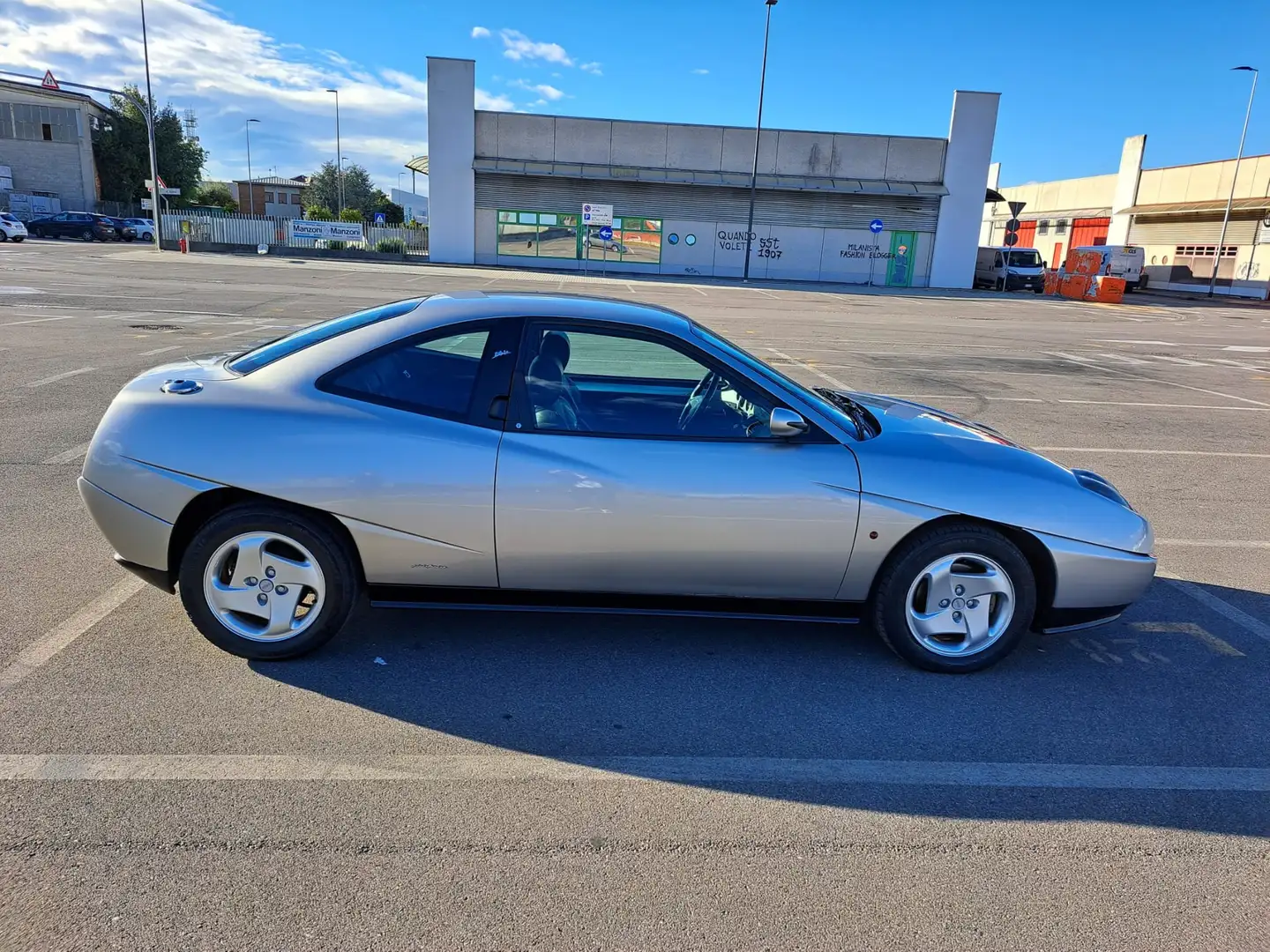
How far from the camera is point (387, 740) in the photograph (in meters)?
3.13

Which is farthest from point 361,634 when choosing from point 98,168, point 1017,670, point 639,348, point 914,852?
point 98,168

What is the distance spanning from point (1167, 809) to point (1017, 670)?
99 cm

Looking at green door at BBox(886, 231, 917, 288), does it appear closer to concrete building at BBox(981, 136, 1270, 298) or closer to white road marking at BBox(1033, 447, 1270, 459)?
concrete building at BBox(981, 136, 1270, 298)

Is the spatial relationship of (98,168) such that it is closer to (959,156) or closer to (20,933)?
(959,156)

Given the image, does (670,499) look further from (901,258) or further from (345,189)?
(345,189)

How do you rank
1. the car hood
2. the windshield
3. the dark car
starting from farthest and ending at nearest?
the dark car → the windshield → the car hood

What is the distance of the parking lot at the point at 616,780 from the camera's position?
2.36 m

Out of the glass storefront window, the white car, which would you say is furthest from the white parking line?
the white car

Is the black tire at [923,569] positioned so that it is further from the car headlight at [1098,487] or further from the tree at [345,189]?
the tree at [345,189]

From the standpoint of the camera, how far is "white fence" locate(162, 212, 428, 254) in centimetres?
4416

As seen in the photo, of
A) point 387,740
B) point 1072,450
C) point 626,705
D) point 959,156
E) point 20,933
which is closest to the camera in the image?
point 20,933

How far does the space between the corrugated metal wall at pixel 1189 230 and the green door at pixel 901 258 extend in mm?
17791

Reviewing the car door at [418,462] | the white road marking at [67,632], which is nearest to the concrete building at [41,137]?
the white road marking at [67,632]

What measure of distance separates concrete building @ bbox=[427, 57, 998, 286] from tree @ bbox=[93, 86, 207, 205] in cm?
4062
